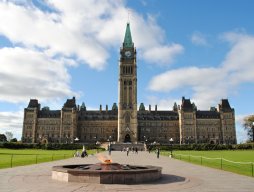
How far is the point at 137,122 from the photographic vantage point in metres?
144

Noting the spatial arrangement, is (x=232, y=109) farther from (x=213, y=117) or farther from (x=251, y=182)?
(x=251, y=182)

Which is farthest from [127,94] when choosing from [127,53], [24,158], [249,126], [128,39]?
[24,158]

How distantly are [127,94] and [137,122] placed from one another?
47.8 feet

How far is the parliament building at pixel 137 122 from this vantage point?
144 m

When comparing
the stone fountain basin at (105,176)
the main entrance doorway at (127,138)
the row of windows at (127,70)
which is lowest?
the stone fountain basin at (105,176)

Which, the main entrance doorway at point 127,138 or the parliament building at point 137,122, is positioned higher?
the parliament building at point 137,122

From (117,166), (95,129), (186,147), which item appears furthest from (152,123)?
(117,166)

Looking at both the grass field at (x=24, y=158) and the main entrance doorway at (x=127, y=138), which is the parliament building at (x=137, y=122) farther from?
the grass field at (x=24, y=158)

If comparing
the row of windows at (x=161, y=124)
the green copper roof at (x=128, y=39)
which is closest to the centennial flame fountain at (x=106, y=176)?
the green copper roof at (x=128, y=39)

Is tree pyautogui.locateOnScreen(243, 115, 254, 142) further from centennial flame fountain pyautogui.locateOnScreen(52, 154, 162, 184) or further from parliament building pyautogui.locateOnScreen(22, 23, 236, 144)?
centennial flame fountain pyautogui.locateOnScreen(52, 154, 162, 184)

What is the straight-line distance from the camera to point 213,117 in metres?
152

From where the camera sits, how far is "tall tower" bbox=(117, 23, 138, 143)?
134 m

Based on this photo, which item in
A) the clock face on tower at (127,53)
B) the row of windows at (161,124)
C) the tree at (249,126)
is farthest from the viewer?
the row of windows at (161,124)

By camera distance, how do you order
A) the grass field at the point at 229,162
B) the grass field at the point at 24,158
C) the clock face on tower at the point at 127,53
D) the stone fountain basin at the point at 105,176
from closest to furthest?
the stone fountain basin at the point at 105,176, the grass field at the point at 229,162, the grass field at the point at 24,158, the clock face on tower at the point at 127,53
